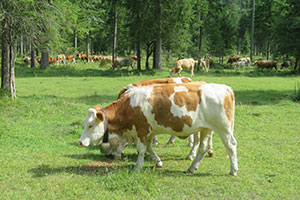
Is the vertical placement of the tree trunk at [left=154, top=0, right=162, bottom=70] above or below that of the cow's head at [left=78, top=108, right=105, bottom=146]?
above

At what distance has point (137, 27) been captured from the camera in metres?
28.3

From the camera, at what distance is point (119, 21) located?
40.7 meters

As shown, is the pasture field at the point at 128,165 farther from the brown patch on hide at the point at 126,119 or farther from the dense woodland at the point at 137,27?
the dense woodland at the point at 137,27

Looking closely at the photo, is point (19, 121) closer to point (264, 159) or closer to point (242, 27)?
point (264, 159)

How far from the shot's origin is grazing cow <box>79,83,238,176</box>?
5832 mm

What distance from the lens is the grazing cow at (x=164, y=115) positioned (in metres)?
5.83

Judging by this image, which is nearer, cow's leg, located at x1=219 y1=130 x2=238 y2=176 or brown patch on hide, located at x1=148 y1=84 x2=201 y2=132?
brown patch on hide, located at x1=148 y1=84 x2=201 y2=132

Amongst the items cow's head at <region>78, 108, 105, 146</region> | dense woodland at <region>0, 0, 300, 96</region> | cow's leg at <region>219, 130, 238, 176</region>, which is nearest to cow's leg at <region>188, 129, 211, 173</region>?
cow's leg at <region>219, 130, 238, 176</region>

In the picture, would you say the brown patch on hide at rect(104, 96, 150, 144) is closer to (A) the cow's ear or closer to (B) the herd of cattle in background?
(A) the cow's ear

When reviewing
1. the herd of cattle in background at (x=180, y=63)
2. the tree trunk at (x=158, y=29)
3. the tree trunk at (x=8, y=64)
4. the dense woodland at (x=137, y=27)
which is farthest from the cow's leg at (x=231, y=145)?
the tree trunk at (x=158, y=29)

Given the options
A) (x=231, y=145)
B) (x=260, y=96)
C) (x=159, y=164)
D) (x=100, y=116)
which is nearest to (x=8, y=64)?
(x=100, y=116)

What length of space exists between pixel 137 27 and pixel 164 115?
925 inches

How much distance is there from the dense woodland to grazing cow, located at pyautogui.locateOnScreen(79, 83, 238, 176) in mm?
6320

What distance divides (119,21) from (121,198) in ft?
124
